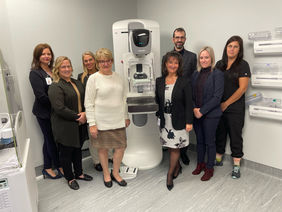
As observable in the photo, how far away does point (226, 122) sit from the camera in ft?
8.46

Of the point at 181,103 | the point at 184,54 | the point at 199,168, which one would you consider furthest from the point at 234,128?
the point at 184,54

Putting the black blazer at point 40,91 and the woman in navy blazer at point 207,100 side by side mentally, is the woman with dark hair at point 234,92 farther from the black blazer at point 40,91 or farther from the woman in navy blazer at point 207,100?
the black blazer at point 40,91

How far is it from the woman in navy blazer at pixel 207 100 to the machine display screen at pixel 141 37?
1.86 feet

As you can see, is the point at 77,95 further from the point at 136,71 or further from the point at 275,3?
the point at 275,3

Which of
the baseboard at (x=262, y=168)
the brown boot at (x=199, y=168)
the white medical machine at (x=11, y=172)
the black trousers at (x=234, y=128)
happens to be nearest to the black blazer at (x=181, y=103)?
the black trousers at (x=234, y=128)

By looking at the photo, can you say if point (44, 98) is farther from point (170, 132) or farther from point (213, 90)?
point (213, 90)

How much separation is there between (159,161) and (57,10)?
2.23 metres

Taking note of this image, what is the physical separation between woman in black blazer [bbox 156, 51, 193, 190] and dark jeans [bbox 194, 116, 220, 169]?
25cm

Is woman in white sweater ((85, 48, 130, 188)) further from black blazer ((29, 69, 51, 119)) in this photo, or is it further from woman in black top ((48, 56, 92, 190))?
black blazer ((29, 69, 51, 119))

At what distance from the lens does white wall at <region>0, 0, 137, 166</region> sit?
2.43 m

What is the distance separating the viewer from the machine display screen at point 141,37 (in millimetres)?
2230

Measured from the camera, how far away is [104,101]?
7.18 feet

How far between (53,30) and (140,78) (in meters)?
1.24

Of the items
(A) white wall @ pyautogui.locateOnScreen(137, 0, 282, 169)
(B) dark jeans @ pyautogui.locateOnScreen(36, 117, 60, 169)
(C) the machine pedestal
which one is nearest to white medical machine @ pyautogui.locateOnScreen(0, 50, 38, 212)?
(B) dark jeans @ pyautogui.locateOnScreen(36, 117, 60, 169)
